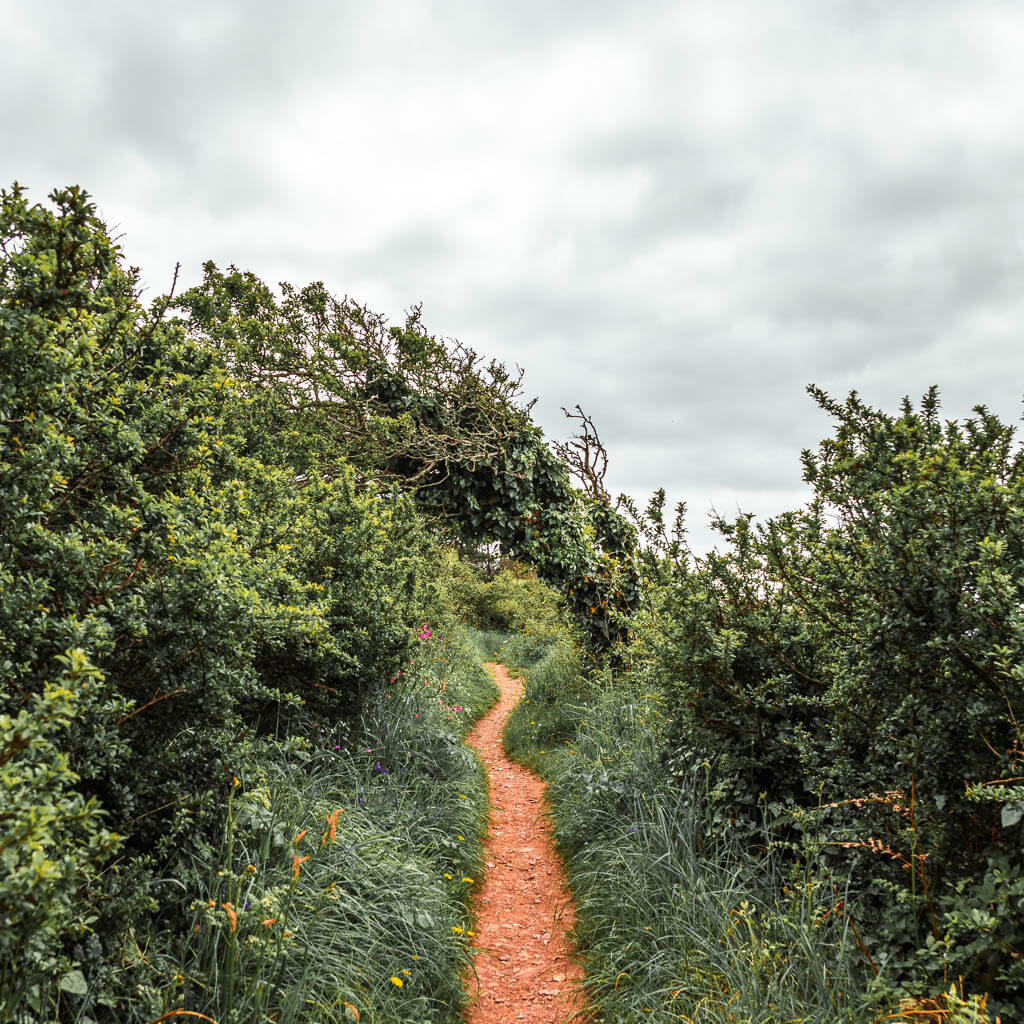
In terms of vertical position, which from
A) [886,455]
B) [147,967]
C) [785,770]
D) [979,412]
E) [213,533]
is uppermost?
[979,412]

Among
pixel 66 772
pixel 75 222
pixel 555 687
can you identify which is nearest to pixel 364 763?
pixel 66 772

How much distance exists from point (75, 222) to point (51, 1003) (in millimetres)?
3085

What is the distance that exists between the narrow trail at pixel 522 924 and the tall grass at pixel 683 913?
18cm

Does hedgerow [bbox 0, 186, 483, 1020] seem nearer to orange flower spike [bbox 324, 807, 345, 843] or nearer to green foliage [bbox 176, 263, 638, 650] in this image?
orange flower spike [bbox 324, 807, 345, 843]

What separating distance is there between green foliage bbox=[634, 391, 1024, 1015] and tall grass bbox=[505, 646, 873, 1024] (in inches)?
8.0

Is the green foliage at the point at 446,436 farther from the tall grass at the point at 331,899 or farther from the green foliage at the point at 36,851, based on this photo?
the green foliage at the point at 36,851

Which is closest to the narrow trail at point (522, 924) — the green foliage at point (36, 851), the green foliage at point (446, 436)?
the green foliage at point (36, 851)

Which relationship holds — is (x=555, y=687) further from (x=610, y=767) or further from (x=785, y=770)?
(x=785, y=770)

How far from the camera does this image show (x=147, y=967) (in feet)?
7.88

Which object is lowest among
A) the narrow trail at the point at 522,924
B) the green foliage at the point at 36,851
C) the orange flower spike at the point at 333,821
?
the narrow trail at the point at 522,924

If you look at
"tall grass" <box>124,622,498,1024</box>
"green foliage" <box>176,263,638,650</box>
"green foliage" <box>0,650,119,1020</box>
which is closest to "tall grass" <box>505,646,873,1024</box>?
"tall grass" <box>124,622,498,1024</box>

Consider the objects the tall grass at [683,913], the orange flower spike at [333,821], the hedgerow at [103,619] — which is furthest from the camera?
the orange flower spike at [333,821]

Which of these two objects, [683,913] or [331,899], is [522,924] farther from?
[331,899]

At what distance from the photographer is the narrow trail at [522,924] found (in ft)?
11.7
